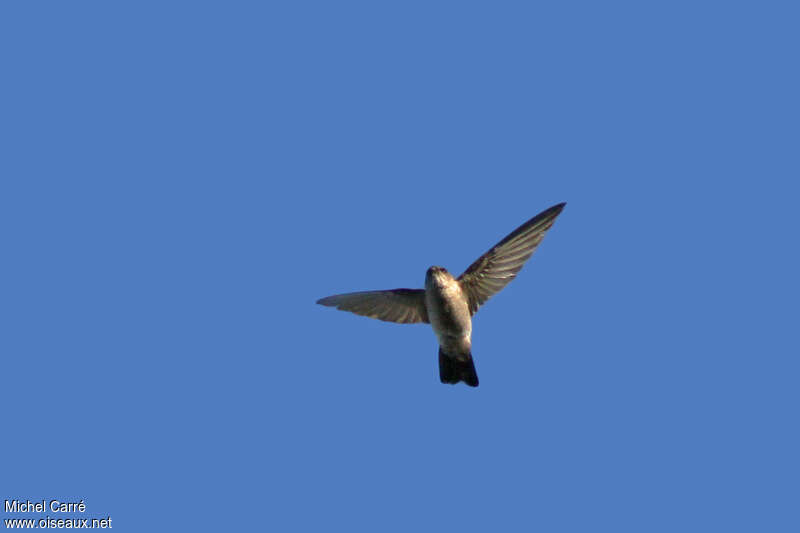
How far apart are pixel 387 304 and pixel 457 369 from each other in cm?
128

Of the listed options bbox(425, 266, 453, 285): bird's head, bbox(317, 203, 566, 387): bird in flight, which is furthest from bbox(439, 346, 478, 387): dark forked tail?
bbox(425, 266, 453, 285): bird's head

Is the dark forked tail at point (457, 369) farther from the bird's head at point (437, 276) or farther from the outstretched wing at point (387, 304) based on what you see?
the bird's head at point (437, 276)

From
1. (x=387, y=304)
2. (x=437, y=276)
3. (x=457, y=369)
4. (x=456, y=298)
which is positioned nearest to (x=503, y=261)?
(x=456, y=298)

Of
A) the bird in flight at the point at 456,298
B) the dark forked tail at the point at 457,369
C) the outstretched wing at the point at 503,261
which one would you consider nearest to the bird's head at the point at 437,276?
the bird in flight at the point at 456,298

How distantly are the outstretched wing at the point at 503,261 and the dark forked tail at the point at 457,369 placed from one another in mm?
674

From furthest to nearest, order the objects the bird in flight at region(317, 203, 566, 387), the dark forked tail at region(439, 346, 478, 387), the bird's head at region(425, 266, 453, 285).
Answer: the dark forked tail at region(439, 346, 478, 387), the bird in flight at region(317, 203, 566, 387), the bird's head at region(425, 266, 453, 285)

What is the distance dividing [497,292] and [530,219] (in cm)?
A: 111

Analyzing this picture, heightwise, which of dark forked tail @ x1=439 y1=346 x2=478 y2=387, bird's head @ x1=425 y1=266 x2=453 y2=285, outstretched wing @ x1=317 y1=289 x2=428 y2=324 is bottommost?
dark forked tail @ x1=439 y1=346 x2=478 y2=387

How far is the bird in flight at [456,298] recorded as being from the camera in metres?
17.3

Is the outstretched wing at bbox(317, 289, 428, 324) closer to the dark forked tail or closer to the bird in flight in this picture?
the bird in flight

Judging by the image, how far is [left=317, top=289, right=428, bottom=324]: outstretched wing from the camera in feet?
58.4

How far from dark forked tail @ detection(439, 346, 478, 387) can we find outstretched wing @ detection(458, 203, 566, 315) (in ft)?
2.21

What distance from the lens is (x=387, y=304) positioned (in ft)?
59.1

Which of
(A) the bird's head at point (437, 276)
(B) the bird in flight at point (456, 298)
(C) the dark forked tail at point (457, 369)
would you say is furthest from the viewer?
(C) the dark forked tail at point (457, 369)
